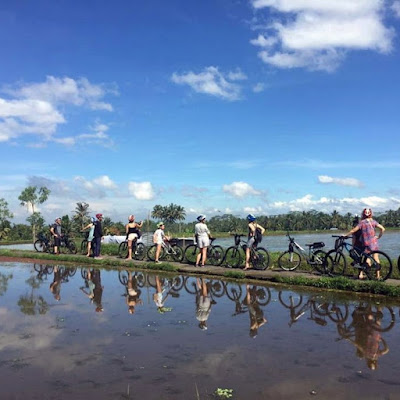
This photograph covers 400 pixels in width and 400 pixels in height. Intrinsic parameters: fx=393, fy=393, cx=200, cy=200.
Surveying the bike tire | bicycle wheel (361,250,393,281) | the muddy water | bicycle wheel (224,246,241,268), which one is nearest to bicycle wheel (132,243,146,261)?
the bike tire

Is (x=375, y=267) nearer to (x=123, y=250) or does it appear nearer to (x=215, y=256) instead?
(x=215, y=256)

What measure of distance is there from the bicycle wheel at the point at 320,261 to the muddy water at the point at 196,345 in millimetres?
2084

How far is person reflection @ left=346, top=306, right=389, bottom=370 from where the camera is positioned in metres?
5.39

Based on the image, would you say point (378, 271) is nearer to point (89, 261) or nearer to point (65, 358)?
point (65, 358)

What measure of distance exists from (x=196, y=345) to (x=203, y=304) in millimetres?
3004

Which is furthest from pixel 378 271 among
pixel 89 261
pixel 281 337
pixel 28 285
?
pixel 89 261

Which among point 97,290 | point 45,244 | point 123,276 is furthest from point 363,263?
point 45,244

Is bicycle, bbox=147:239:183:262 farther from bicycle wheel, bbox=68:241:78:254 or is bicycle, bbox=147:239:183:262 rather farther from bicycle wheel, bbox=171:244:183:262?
bicycle wheel, bbox=68:241:78:254

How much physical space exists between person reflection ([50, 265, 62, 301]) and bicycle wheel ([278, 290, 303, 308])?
5398 mm

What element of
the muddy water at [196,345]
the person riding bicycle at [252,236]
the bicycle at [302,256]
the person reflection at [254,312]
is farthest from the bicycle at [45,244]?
the person reflection at [254,312]

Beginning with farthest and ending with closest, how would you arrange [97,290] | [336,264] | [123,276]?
[123,276], [336,264], [97,290]

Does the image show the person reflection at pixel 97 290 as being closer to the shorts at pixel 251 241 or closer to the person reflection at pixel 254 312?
the person reflection at pixel 254 312

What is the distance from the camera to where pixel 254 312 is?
8086 millimetres

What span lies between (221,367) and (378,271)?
6758 millimetres
